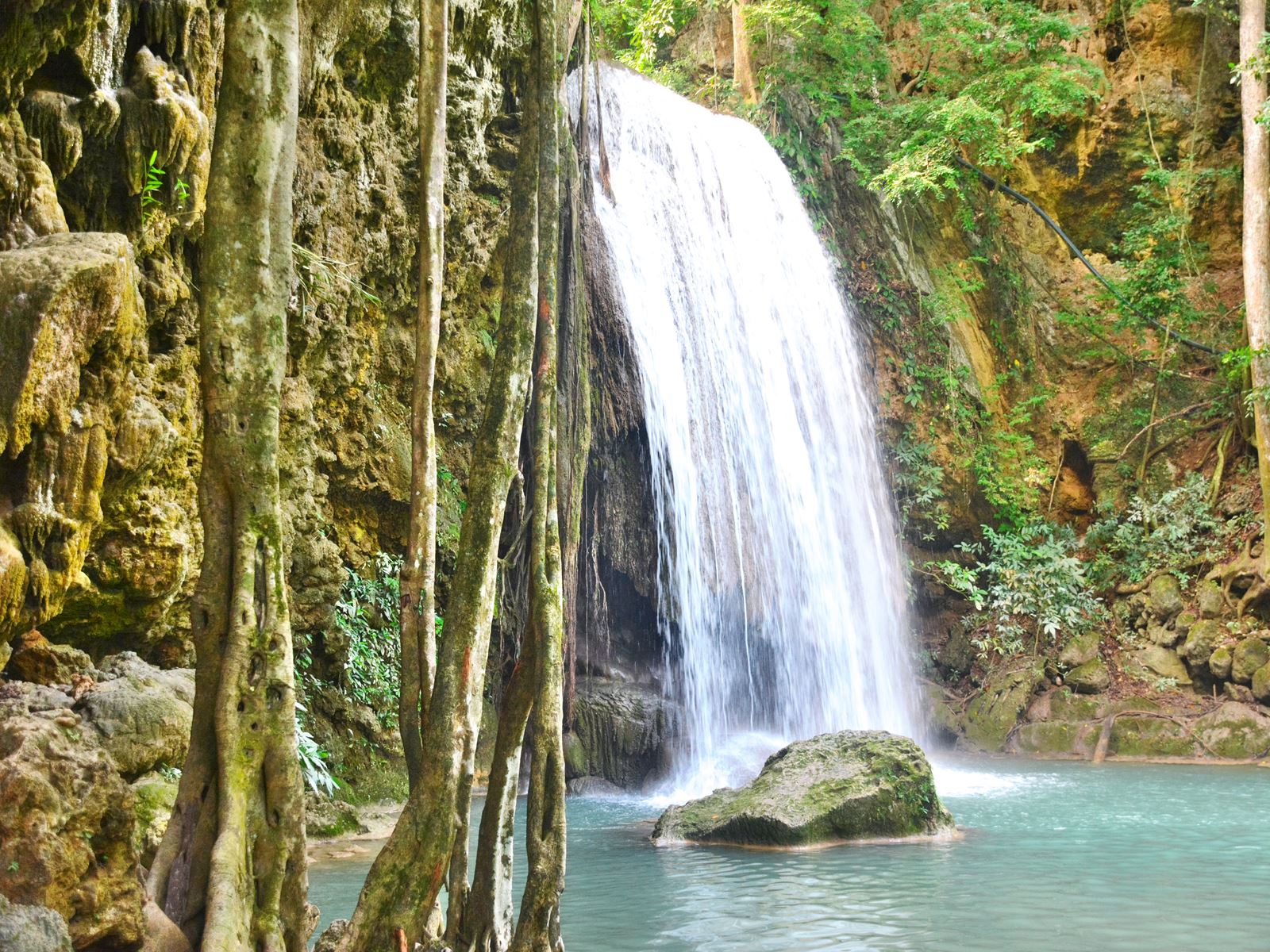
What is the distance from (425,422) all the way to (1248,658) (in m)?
11.2

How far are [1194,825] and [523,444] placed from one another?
6.50m

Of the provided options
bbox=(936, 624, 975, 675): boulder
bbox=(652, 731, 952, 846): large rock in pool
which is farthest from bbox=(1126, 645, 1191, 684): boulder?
bbox=(652, 731, 952, 846): large rock in pool

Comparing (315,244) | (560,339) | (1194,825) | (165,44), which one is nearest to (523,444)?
(560,339)

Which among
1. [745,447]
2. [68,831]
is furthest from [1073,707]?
[68,831]

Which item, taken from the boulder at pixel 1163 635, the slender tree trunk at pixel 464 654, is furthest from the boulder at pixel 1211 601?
the slender tree trunk at pixel 464 654

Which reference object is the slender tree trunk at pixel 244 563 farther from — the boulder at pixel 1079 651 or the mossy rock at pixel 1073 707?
the boulder at pixel 1079 651

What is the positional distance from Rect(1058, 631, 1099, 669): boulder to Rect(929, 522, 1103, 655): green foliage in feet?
0.54

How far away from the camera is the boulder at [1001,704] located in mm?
13711

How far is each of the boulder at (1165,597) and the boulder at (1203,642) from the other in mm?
627

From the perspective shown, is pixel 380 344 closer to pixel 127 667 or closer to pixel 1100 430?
pixel 127 667

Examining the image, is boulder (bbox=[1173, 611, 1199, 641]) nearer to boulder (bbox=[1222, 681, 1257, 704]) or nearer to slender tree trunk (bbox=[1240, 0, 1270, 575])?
boulder (bbox=[1222, 681, 1257, 704])

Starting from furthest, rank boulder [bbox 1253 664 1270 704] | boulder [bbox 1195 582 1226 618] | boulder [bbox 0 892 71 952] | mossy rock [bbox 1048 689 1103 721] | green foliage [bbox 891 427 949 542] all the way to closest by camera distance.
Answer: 1. green foliage [bbox 891 427 949 542]
2. boulder [bbox 1195 582 1226 618]
3. mossy rock [bbox 1048 689 1103 721]
4. boulder [bbox 1253 664 1270 704]
5. boulder [bbox 0 892 71 952]

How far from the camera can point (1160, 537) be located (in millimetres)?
14648

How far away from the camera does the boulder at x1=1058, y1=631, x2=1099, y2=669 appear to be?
552 inches
